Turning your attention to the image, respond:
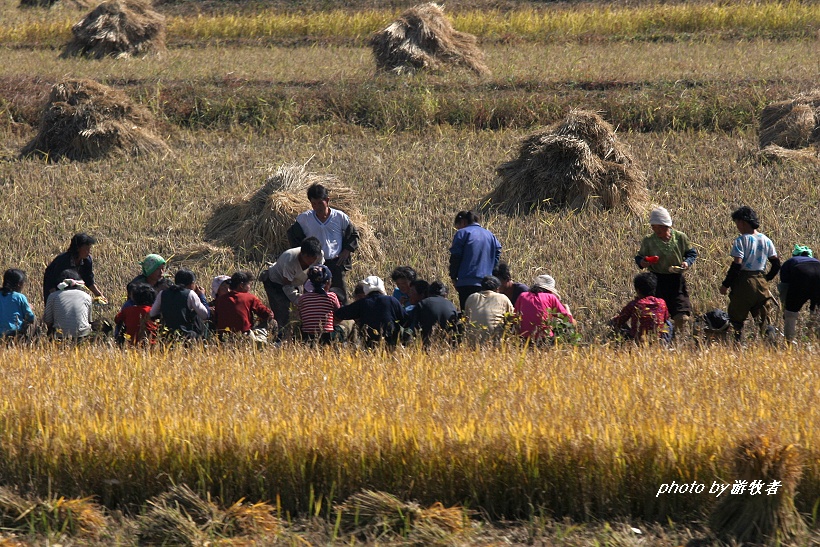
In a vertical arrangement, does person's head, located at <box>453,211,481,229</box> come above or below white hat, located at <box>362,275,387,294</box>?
above

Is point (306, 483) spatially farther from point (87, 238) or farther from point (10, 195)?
point (10, 195)

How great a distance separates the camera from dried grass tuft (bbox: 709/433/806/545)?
498 cm

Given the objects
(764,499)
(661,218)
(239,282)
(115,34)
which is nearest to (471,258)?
(661,218)

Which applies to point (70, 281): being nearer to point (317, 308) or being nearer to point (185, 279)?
point (185, 279)

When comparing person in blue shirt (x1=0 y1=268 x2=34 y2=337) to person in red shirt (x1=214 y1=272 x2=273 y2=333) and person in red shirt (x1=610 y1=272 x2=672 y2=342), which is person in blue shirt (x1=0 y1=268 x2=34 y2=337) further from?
person in red shirt (x1=610 y1=272 x2=672 y2=342)

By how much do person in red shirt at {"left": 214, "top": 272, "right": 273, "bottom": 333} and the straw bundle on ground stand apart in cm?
845

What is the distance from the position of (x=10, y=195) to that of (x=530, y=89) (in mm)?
8560

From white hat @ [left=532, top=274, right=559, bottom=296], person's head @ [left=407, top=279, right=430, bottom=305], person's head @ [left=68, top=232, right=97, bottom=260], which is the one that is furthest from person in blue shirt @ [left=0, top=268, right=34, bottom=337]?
white hat @ [left=532, top=274, right=559, bottom=296]

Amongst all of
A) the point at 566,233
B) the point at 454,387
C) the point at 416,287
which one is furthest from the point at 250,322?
the point at 566,233

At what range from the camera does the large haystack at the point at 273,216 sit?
39.1 ft

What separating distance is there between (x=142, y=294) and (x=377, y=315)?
6.40ft

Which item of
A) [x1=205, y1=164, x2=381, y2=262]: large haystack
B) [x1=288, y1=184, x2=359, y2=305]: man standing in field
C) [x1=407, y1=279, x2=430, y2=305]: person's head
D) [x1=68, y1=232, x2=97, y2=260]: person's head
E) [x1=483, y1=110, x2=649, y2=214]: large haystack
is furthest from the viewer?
[x1=483, y1=110, x2=649, y2=214]: large haystack

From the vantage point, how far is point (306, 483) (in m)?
5.81

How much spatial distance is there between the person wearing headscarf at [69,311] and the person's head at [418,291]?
2713mm
